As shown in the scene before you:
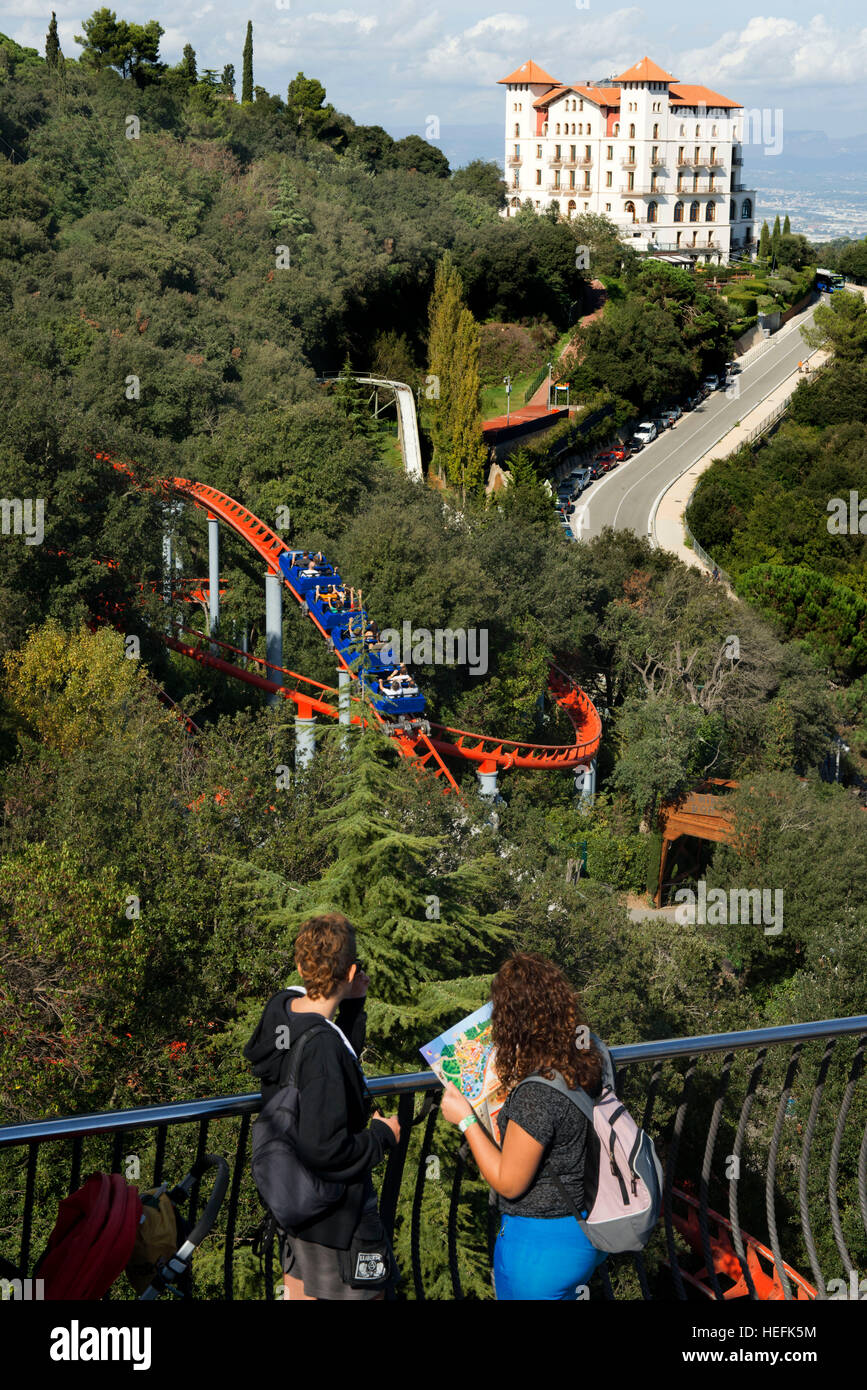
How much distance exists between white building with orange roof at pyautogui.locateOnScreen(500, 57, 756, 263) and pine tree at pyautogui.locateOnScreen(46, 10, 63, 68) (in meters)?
28.0

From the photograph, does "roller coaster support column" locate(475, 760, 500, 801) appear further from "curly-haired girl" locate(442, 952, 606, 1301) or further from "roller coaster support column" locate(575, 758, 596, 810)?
"curly-haired girl" locate(442, 952, 606, 1301)

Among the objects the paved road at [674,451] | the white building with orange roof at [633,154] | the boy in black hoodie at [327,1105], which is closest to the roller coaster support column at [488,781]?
the paved road at [674,451]

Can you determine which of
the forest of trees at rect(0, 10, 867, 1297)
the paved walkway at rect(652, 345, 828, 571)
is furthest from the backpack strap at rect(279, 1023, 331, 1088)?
the paved walkway at rect(652, 345, 828, 571)

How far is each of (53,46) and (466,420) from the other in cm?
2967

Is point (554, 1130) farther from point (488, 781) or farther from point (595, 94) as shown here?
point (595, 94)

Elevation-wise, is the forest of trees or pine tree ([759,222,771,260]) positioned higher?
pine tree ([759,222,771,260])

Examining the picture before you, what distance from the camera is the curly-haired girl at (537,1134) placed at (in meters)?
3.12

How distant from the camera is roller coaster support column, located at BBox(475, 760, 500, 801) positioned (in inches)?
945

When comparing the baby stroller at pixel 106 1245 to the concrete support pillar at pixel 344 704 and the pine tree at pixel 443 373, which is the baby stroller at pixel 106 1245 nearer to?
the concrete support pillar at pixel 344 704

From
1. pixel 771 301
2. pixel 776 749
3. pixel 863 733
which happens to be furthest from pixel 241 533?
pixel 771 301

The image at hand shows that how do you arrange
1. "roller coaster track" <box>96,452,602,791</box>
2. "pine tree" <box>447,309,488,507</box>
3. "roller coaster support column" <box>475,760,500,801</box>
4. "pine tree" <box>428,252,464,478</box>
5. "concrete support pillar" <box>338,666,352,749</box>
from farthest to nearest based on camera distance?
"pine tree" <box>428,252,464,478</box>, "pine tree" <box>447,309,488,507</box>, "roller coaster support column" <box>475,760,500,801</box>, "roller coaster track" <box>96,452,602,791</box>, "concrete support pillar" <box>338,666,352,749</box>

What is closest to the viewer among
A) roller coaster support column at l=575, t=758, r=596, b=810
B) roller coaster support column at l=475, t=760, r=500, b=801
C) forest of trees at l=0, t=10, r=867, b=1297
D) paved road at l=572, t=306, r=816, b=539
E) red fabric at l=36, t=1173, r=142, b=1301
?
red fabric at l=36, t=1173, r=142, b=1301

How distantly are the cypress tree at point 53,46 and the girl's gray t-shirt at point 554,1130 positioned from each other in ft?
202

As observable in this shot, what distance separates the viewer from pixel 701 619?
106ft
